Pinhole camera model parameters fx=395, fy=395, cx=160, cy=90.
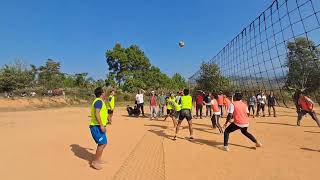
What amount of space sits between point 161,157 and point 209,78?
29395mm

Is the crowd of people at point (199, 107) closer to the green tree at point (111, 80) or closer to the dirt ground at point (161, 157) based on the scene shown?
the dirt ground at point (161, 157)

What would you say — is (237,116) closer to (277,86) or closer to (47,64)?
(277,86)

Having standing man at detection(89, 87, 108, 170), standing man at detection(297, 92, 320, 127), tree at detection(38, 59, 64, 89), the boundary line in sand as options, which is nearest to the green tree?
tree at detection(38, 59, 64, 89)

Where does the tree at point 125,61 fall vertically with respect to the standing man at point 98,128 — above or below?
above

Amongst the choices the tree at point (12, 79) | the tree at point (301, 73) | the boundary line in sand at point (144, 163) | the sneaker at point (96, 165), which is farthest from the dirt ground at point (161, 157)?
the tree at point (12, 79)

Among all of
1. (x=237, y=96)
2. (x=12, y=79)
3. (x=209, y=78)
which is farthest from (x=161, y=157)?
(x=12, y=79)

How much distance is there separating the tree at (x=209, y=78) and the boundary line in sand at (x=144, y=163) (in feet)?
82.8

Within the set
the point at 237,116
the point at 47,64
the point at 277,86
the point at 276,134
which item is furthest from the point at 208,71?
the point at 47,64

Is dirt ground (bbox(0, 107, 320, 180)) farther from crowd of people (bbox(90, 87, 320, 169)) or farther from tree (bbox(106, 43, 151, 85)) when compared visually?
tree (bbox(106, 43, 151, 85))

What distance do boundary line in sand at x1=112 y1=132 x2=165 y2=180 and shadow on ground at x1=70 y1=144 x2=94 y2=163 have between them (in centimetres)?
94

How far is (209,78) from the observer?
38.3m

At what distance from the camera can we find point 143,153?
32.8 ft

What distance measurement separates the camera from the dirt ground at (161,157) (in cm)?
767

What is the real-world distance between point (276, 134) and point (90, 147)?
21.4 ft
